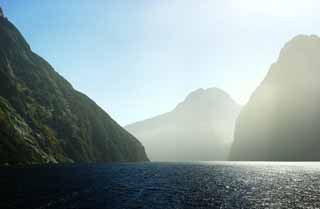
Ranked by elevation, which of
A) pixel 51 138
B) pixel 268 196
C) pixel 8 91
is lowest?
pixel 268 196

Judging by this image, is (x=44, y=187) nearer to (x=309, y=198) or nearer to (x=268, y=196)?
(x=268, y=196)

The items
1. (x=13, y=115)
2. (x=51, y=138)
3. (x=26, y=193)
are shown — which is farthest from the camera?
(x=51, y=138)

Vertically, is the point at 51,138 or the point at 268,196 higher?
the point at 51,138

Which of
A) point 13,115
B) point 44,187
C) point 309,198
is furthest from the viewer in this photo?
point 13,115

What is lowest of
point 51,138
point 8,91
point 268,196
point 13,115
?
point 268,196

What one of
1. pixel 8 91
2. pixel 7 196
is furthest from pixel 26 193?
pixel 8 91

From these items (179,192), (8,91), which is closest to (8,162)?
(8,91)

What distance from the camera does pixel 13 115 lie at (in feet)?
Answer: 575

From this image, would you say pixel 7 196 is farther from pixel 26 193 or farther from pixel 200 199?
pixel 200 199

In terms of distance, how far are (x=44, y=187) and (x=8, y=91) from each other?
142093 mm

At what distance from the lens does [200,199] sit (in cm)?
6906

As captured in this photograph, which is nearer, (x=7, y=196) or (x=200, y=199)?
(x=7, y=196)

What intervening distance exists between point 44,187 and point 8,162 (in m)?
76.2

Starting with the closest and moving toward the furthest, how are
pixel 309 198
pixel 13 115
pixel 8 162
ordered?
pixel 309 198
pixel 8 162
pixel 13 115
